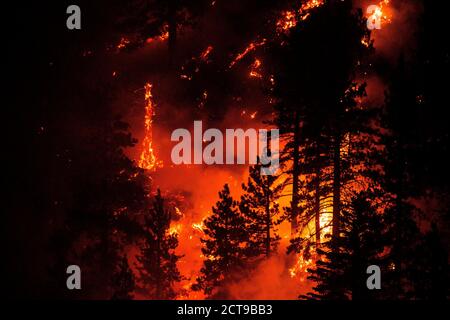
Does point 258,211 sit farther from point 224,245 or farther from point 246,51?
point 246,51

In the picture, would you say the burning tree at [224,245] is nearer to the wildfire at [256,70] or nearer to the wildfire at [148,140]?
the wildfire at [148,140]

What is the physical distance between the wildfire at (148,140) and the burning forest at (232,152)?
0.40 ft

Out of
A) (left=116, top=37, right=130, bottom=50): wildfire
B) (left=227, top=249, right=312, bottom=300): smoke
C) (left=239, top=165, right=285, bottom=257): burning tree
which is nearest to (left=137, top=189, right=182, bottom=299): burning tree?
(left=227, top=249, right=312, bottom=300): smoke

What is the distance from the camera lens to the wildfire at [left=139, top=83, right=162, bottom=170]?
35.1 metres

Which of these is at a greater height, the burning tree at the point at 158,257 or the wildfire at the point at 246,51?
the wildfire at the point at 246,51

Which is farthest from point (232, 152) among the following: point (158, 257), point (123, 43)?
point (123, 43)

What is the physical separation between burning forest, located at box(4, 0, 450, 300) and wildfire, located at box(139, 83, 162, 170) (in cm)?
12

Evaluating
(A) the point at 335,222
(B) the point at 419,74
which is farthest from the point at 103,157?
(B) the point at 419,74

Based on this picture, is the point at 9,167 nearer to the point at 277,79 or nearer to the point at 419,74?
the point at 277,79

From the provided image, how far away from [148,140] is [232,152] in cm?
693

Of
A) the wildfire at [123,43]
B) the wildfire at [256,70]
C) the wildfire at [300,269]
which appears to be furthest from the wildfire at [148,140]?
the wildfire at [300,269]

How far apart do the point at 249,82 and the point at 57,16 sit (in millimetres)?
14826

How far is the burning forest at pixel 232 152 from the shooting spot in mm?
18125

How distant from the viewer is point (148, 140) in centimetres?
3575
